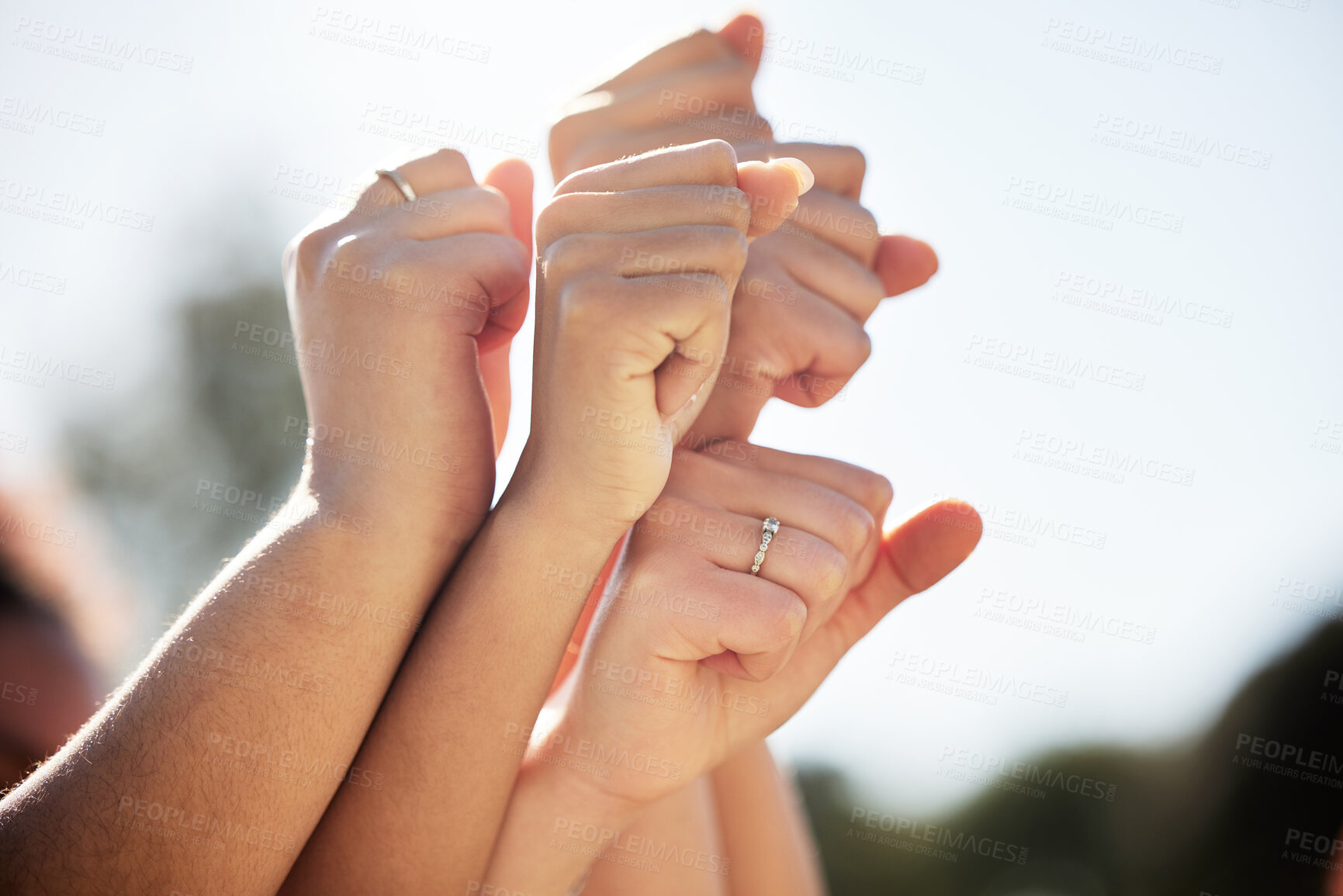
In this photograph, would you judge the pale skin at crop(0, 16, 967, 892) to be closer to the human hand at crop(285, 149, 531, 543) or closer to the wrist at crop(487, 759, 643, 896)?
the human hand at crop(285, 149, 531, 543)

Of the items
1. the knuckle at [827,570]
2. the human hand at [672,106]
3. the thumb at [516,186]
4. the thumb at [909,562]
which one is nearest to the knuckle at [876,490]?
the thumb at [909,562]

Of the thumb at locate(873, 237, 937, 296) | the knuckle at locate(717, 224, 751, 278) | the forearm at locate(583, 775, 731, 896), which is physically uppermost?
the thumb at locate(873, 237, 937, 296)

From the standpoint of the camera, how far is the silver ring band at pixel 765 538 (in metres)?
1.63

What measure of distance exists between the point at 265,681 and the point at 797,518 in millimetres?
1067

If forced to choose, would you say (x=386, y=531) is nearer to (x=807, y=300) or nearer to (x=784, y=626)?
(x=784, y=626)

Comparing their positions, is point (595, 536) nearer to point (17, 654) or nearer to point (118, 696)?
point (118, 696)

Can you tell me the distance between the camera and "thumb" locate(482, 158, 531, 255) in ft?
6.77

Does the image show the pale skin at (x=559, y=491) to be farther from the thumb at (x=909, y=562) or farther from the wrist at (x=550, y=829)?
the thumb at (x=909, y=562)

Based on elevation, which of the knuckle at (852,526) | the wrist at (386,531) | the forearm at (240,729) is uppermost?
the knuckle at (852,526)

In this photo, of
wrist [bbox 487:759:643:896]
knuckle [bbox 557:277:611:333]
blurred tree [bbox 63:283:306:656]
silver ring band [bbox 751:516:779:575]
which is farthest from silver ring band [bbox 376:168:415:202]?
blurred tree [bbox 63:283:306:656]

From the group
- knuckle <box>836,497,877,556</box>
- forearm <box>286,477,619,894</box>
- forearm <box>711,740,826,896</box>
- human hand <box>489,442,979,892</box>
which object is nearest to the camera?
forearm <box>286,477,619,894</box>

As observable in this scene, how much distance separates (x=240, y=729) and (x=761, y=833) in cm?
142

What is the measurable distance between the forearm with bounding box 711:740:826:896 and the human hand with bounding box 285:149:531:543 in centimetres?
116

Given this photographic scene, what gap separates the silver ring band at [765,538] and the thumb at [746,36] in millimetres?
1181
